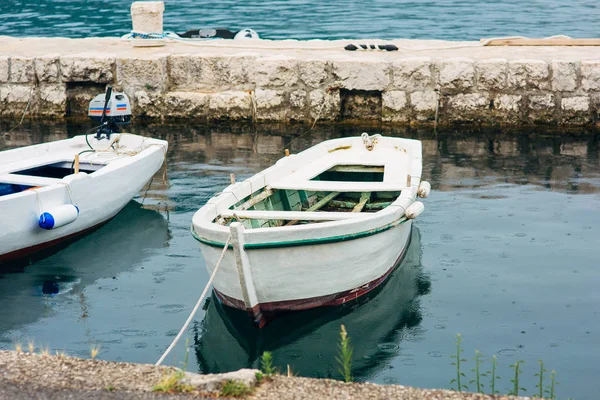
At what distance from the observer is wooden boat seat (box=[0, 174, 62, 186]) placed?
24.5 ft

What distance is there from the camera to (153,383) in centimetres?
396

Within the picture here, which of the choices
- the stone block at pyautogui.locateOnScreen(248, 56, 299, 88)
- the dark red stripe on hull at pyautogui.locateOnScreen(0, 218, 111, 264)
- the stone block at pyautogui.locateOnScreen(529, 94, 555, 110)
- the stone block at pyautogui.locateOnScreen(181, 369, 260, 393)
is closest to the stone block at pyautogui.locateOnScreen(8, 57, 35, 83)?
the stone block at pyautogui.locateOnScreen(248, 56, 299, 88)

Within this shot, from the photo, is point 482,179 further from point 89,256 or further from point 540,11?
point 540,11

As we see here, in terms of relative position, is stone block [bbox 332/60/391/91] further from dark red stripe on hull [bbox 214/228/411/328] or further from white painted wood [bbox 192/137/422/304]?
dark red stripe on hull [bbox 214/228/411/328]

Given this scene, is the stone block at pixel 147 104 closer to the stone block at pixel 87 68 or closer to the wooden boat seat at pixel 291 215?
the stone block at pixel 87 68

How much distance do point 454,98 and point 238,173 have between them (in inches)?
137

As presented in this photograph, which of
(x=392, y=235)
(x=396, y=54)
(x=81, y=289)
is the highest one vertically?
(x=396, y=54)

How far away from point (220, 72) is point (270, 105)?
0.87 m

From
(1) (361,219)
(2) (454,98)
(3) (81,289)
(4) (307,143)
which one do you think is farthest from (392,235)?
(2) (454,98)

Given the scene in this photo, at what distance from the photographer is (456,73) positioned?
11.3 m

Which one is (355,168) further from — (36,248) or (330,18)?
(330,18)

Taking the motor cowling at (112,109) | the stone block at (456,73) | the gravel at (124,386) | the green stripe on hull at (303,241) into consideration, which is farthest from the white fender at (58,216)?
the stone block at (456,73)

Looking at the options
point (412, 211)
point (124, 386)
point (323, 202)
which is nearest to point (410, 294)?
point (412, 211)

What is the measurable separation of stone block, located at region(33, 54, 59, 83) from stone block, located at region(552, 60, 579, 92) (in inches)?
277
